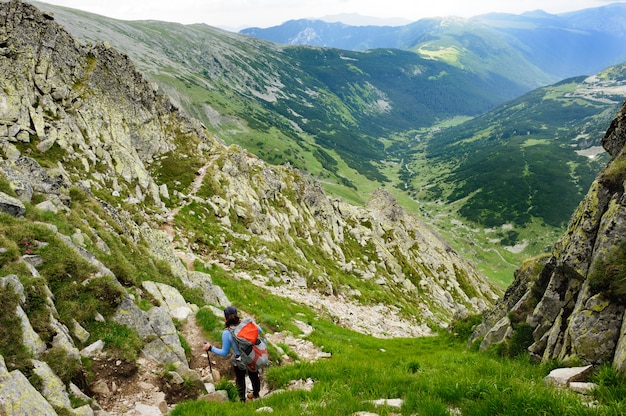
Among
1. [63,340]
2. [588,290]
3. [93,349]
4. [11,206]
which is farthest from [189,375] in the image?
[588,290]

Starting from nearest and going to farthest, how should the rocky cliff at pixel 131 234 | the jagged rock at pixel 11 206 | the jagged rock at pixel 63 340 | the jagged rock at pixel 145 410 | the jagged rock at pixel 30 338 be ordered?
the jagged rock at pixel 30 338
the jagged rock at pixel 145 410
the jagged rock at pixel 63 340
the rocky cliff at pixel 131 234
the jagged rock at pixel 11 206

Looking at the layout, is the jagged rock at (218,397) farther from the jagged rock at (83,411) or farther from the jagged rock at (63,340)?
the jagged rock at (63,340)

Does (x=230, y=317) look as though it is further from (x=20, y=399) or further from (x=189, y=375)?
(x=20, y=399)

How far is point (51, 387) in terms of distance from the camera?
9.91 m

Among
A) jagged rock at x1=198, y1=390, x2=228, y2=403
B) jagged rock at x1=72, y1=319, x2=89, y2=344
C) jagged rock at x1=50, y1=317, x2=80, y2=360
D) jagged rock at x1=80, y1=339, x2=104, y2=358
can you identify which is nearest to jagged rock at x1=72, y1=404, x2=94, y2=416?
jagged rock at x1=50, y1=317, x2=80, y2=360

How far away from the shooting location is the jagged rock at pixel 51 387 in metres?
9.64

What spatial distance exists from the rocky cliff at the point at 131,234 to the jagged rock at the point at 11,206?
0.22 ft

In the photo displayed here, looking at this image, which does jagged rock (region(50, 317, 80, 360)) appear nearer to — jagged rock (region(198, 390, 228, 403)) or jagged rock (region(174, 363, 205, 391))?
jagged rock (region(174, 363, 205, 391))

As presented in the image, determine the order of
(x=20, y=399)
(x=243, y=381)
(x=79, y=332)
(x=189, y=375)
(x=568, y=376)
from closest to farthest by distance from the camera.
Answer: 1. (x=20, y=399)
2. (x=568, y=376)
3. (x=243, y=381)
4. (x=79, y=332)
5. (x=189, y=375)

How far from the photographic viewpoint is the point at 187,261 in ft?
110

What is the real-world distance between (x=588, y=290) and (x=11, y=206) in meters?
24.5

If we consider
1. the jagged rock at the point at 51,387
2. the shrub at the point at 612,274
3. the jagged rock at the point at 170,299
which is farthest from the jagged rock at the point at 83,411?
the shrub at the point at 612,274

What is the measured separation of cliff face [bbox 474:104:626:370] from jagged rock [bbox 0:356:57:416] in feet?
48.2

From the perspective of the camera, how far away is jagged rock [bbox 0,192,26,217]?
53.7 feet
